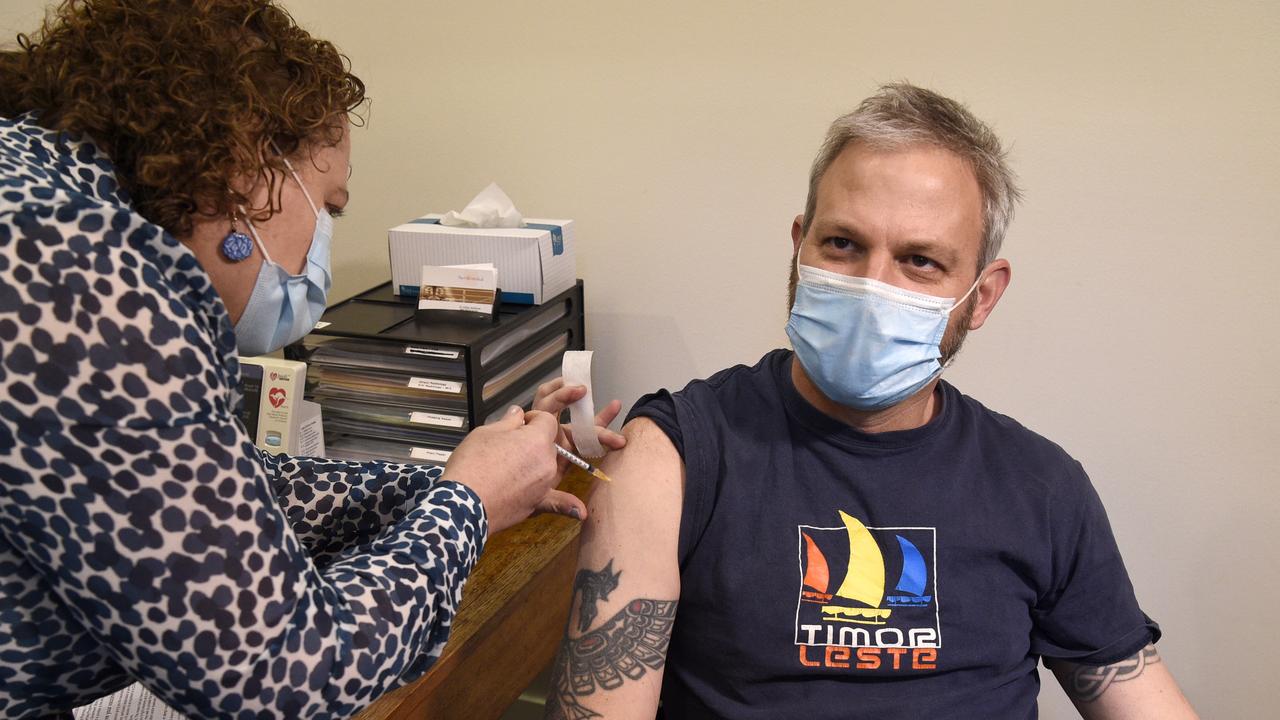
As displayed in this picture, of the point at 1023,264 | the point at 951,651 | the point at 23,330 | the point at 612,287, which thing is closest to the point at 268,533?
the point at 23,330

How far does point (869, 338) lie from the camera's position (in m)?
1.29

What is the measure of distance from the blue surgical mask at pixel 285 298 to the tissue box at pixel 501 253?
86 cm

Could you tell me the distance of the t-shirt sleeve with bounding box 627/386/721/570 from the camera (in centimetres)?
130

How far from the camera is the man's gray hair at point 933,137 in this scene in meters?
1.34

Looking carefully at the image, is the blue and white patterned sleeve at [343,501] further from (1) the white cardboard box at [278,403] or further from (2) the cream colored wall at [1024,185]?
(2) the cream colored wall at [1024,185]

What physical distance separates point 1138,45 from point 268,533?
183 centimetres

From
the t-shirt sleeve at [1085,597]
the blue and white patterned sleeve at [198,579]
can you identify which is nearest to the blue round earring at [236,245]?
the blue and white patterned sleeve at [198,579]

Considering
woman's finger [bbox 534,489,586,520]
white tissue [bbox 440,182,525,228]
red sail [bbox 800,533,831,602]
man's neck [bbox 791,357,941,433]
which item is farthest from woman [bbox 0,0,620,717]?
white tissue [bbox 440,182,525,228]

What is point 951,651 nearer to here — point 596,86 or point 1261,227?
point 1261,227

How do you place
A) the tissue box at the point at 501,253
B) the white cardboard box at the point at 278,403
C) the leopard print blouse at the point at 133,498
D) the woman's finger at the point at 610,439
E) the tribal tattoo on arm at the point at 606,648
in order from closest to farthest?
the leopard print blouse at the point at 133,498 < the tribal tattoo on arm at the point at 606,648 < the woman's finger at the point at 610,439 < the white cardboard box at the point at 278,403 < the tissue box at the point at 501,253

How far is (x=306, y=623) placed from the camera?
0.82 metres

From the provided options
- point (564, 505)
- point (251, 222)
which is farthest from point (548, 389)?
point (251, 222)

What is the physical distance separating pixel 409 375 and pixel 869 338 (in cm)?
99

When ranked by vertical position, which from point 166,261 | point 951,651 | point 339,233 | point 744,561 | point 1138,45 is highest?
point 1138,45
